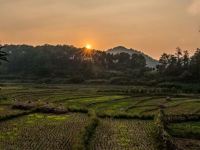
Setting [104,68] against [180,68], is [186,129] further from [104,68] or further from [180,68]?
[104,68]

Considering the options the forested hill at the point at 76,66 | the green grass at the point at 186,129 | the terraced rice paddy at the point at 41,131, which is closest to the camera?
the terraced rice paddy at the point at 41,131

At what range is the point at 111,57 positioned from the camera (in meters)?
196

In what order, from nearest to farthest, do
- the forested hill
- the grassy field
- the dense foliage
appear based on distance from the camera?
the grassy field
the dense foliage
the forested hill

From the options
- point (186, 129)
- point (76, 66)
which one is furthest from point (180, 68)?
point (186, 129)

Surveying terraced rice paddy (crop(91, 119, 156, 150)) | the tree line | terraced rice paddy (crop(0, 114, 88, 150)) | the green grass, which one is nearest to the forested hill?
the tree line

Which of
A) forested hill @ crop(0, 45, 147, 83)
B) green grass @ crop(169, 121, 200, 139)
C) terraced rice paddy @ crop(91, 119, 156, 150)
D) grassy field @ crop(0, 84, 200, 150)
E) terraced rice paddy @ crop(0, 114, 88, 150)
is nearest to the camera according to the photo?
terraced rice paddy @ crop(0, 114, 88, 150)

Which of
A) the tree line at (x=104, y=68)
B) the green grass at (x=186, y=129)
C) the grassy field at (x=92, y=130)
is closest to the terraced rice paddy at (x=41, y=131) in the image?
the grassy field at (x=92, y=130)

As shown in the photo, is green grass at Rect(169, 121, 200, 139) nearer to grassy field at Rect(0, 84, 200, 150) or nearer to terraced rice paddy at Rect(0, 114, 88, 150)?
grassy field at Rect(0, 84, 200, 150)

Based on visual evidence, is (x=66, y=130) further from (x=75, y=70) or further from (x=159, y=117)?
(x=75, y=70)

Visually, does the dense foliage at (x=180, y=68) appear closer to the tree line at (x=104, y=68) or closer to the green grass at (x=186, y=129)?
the tree line at (x=104, y=68)

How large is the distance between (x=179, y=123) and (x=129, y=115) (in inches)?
235

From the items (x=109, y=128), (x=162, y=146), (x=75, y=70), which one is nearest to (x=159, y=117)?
(x=109, y=128)

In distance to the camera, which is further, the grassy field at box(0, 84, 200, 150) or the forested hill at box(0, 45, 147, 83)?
the forested hill at box(0, 45, 147, 83)

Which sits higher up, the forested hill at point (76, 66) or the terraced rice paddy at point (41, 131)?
the forested hill at point (76, 66)
